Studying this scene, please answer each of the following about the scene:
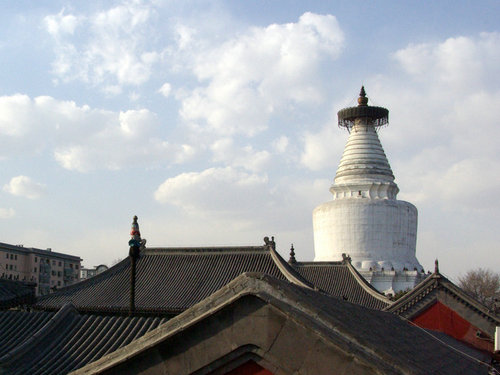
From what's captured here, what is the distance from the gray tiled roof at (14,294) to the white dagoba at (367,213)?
128 ft

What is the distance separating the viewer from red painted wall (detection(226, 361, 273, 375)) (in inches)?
230

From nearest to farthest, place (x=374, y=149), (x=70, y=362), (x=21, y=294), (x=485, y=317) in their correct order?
(x=70, y=362)
(x=485, y=317)
(x=21, y=294)
(x=374, y=149)

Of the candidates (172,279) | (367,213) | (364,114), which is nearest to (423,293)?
(172,279)

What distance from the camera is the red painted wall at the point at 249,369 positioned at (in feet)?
19.1

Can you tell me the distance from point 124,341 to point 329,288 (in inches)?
1166

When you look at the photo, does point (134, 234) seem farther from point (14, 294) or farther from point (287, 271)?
point (287, 271)

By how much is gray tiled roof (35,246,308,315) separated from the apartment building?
145ft

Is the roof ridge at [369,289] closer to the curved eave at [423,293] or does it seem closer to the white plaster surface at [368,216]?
the curved eave at [423,293]

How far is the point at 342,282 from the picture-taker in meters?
40.2

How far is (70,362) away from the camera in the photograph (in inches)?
430

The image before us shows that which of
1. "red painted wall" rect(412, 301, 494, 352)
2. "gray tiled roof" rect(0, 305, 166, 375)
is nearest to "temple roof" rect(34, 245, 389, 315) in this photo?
"red painted wall" rect(412, 301, 494, 352)

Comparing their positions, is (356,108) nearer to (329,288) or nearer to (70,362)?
(329,288)

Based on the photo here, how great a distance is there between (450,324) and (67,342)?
588 inches

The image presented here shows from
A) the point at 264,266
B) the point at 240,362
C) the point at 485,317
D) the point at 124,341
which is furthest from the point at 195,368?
the point at 264,266
